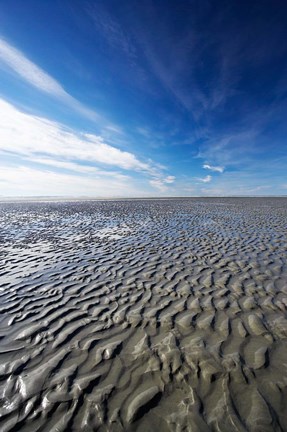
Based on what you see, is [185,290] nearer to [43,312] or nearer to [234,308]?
[234,308]

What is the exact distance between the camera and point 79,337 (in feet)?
16.3

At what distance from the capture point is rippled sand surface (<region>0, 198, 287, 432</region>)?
A: 3211 millimetres

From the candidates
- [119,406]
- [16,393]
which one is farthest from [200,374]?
[16,393]

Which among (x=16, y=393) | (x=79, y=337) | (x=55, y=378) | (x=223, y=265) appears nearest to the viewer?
(x=16, y=393)

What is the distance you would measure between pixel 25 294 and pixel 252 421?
711 cm

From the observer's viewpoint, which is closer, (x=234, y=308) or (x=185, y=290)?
(x=234, y=308)

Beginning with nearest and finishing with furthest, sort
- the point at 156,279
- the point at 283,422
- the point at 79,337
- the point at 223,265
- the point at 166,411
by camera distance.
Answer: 1. the point at 283,422
2. the point at 166,411
3. the point at 79,337
4. the point at 156,279
5. the point at 223,265

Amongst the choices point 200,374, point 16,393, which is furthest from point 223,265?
point 16,393

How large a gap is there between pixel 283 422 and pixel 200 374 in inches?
51.5

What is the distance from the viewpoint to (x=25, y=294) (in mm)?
7133

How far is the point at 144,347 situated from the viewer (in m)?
4.61

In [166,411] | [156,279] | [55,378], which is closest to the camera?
[166,411]

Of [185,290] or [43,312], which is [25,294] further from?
[185,290]

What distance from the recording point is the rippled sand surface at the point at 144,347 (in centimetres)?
321
